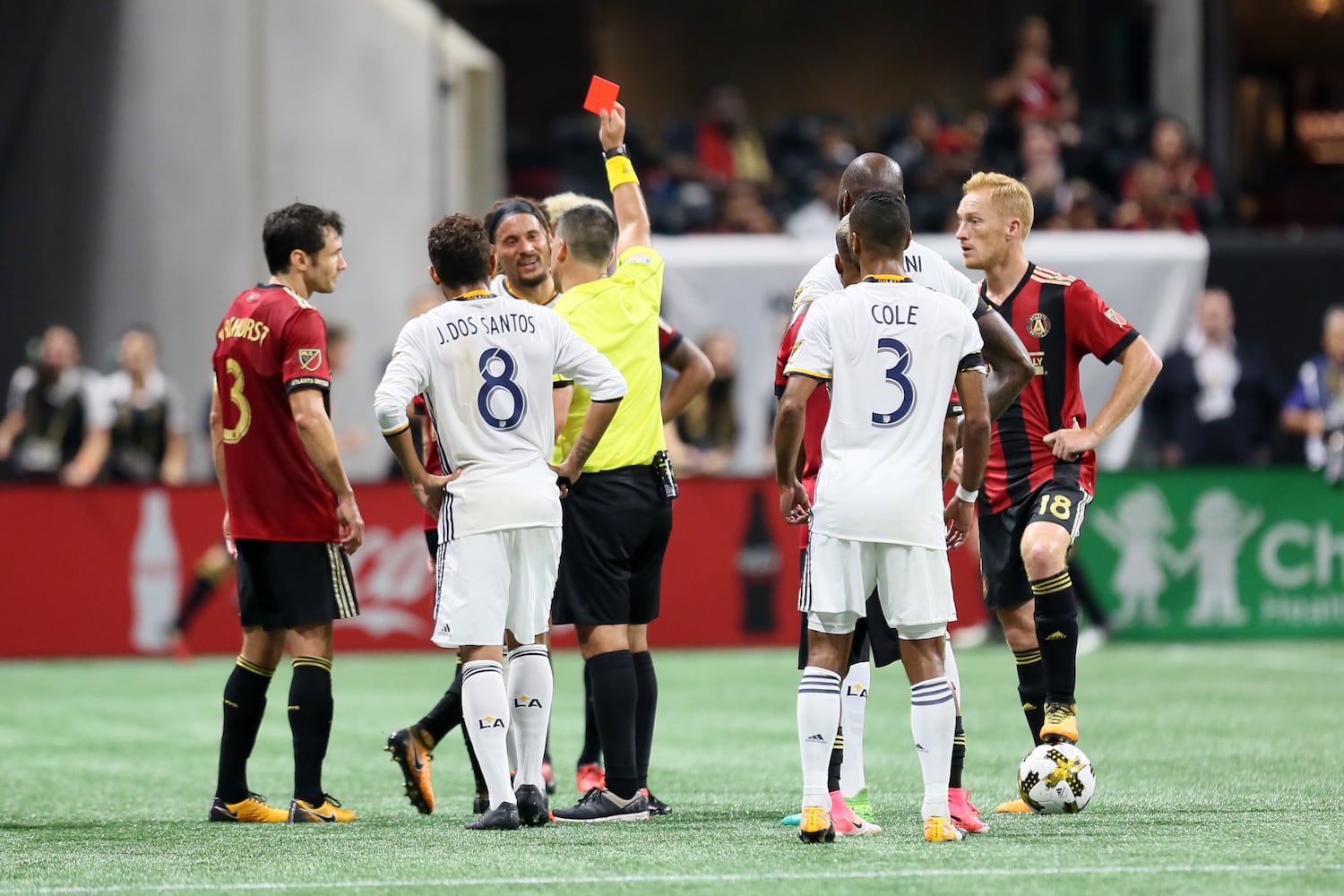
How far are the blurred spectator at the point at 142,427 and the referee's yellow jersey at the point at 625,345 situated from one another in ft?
29.8

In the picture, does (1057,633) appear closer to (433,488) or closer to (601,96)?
(433,488)

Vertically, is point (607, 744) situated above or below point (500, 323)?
below

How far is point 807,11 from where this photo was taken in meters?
26.3

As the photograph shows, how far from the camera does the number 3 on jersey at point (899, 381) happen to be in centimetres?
590

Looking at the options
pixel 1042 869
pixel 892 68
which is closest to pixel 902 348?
pixel 1042 869

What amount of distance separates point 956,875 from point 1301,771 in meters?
3.08

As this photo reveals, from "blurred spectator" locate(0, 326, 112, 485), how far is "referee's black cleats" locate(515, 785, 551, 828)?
9905 millimetres

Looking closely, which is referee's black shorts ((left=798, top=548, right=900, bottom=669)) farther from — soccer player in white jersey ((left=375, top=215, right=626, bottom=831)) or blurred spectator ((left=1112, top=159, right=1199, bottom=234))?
blurred spectator ((left=1112, top=159, right=1199, bottom=234))

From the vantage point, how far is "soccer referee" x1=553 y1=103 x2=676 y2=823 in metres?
6.77

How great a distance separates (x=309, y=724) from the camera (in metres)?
6.99

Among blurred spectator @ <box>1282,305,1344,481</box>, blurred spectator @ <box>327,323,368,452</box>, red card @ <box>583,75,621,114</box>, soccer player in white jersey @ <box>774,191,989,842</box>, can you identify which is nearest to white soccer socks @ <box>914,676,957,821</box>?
soccer player in white jersey @ <box>774,191,989,842</box>

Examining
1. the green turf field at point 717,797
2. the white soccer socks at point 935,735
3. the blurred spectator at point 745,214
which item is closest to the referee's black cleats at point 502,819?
the green turf field at point 717,797

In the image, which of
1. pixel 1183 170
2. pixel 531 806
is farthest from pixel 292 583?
pixel 1183 170

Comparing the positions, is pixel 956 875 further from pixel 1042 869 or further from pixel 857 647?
pixel 857 647
